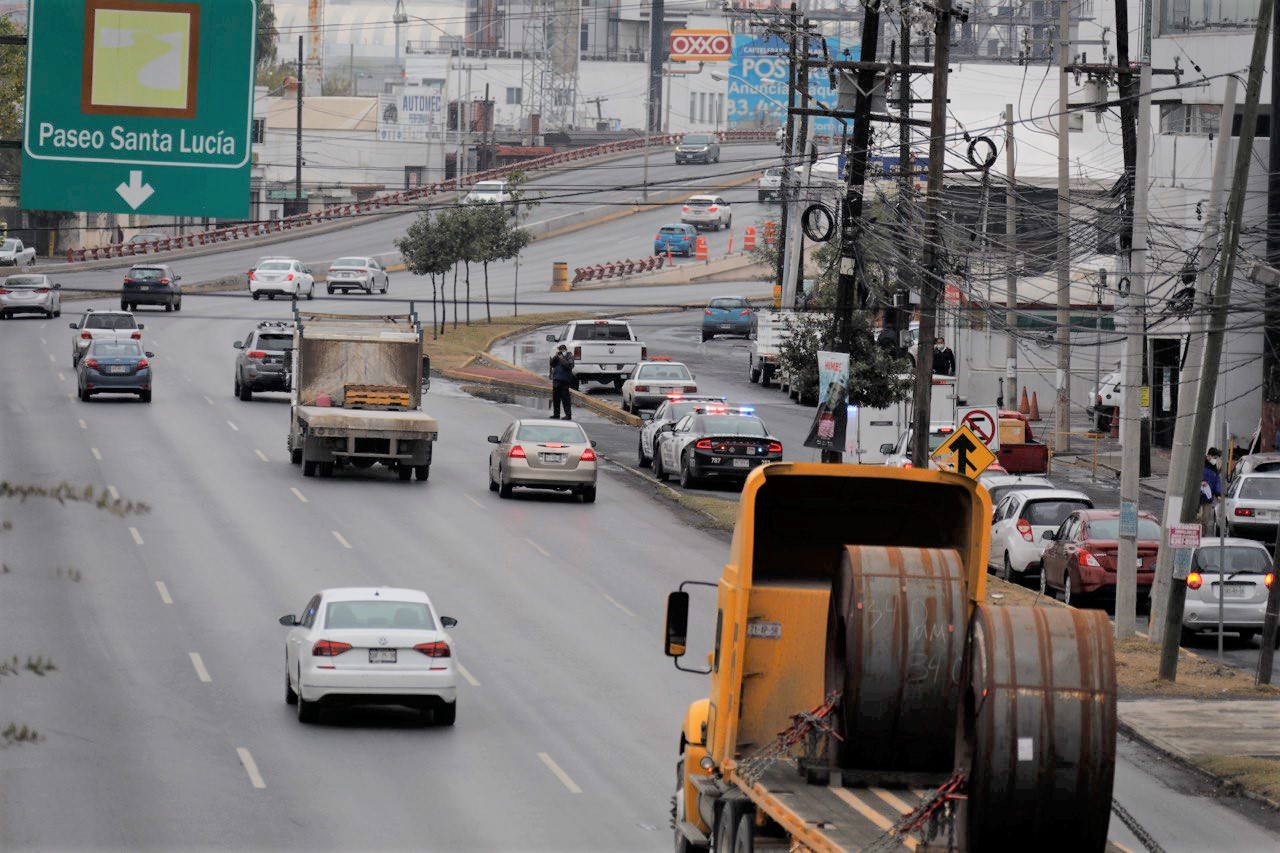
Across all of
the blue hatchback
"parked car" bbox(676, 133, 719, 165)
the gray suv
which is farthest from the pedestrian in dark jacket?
"parked car" bbox(676, 133, 719, 165)

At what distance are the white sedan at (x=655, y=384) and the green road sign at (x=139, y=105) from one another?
3519 cm

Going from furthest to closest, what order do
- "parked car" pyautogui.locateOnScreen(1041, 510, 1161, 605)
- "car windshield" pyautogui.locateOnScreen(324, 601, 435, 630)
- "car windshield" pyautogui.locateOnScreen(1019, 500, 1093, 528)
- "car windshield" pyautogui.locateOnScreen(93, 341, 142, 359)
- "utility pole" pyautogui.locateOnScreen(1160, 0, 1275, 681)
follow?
"car windshield" pyautogui.locateOnScreen(93, 341, 142, 359) < "car windshield" pyautogui.locateOnScreen(1019, 500, 1093, 528) < "parked car" pyautogui.locateOnScreen(1041, 510, 1161, 605) < "utility pole" pyautogui.locateOnScreen(1160, 0, 1275, 681) < "car windshield" pyautogui.locateOnScreen(324, 601, 435, 630)

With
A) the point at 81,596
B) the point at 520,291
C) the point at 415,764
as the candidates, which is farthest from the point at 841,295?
the point at 520,291

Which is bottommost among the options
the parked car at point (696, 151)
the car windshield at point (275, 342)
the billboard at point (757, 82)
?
the car windshield at point (275, 342)

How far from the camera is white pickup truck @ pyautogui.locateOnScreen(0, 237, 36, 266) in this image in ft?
281

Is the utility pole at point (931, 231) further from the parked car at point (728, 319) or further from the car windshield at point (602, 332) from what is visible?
the parked car at point (728, 319)

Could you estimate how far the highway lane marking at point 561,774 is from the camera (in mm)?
18703

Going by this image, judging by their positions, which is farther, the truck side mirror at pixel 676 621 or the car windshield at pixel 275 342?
the car windshield at pixel 275 342

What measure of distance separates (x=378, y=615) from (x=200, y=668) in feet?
11.7

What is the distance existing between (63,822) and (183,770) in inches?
85.4

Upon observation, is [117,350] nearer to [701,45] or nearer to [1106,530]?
[1106,530]

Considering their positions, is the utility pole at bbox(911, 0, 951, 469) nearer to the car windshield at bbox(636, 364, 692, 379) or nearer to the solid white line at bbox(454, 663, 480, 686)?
the solid white line at bbox(454, 663, 480, 686)

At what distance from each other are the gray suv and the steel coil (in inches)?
1590

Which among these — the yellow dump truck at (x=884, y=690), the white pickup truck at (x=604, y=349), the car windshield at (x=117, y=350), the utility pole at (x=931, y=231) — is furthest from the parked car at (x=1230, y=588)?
the white pickup truck at (x=604, y=349)
